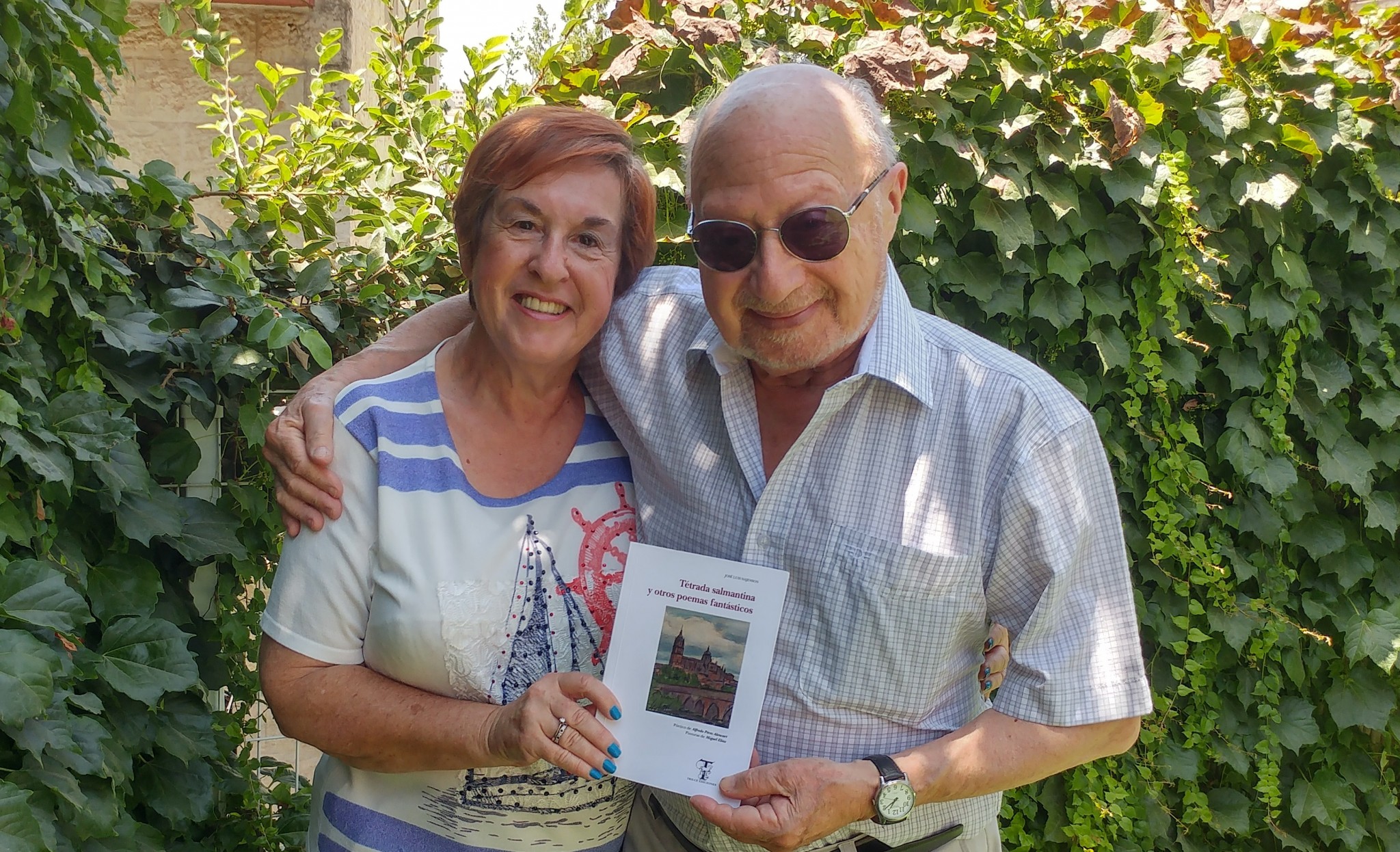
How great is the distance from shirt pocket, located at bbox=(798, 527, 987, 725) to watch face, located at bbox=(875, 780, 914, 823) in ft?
0.60

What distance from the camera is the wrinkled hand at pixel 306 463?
2059 mm

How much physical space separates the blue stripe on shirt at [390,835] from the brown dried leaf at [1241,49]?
331 centimetres

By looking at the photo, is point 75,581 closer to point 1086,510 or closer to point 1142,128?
point 1086,510

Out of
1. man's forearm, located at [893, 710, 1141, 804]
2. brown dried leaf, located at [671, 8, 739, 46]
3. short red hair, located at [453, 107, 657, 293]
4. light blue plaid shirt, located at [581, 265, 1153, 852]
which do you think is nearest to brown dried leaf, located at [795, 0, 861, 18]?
brown dried leaf, located at [671, 8, 739, 46]

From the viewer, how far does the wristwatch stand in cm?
184

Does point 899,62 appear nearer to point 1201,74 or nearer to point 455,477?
point 1201,74

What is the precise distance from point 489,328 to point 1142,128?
2.23m

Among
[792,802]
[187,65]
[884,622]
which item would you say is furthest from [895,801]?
[187,65]

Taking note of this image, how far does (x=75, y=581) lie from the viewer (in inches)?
96.6

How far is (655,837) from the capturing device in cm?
229

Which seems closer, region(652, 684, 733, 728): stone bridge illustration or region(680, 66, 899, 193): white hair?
region(652, 684, 733, 728): stone bridge illustration

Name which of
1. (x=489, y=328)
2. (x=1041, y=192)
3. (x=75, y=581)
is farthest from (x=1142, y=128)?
(x=75, y=581)

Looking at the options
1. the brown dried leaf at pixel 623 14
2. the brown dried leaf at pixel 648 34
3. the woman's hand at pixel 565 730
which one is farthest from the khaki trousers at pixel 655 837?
the brown dried leaf at pixel 623 14

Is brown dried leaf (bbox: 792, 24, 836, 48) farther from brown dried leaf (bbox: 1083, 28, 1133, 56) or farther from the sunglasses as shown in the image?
the sunglasses
